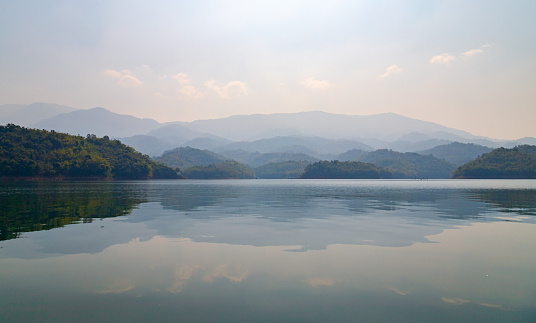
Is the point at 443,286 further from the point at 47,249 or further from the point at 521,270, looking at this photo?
the point at 47,249

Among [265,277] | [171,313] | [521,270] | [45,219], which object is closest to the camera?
[171,313]

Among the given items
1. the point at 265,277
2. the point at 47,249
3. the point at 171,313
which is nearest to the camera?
the point at 171,313

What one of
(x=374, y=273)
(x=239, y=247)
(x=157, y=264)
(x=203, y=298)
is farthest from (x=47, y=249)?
(x=374, y=273)

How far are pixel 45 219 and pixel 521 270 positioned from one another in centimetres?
3538

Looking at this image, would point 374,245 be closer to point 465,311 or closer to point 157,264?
point 465,311

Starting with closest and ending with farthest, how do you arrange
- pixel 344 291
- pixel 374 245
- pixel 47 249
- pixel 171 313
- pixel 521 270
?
pixel 171 313 < pixel 344 291 < pixel 521 270 < pixel 47 249 < pixel 374 245

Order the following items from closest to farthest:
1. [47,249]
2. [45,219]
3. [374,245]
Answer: [47,249] → [374,245] → [45,219]

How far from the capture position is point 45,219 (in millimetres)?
31625

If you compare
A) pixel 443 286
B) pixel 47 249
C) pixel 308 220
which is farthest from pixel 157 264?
pixel 308 220

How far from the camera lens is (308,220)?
107ft

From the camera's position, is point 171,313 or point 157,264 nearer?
point 171,313

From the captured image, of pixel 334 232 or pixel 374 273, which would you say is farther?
pixel 334 232

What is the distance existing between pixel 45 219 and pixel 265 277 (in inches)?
1053

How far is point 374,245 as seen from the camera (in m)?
20.6
